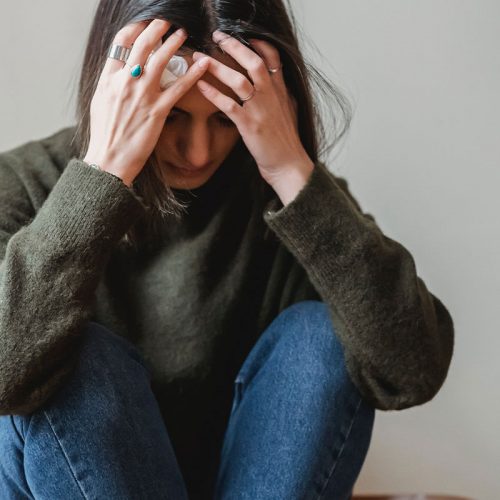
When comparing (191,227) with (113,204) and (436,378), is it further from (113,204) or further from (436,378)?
(436,378)

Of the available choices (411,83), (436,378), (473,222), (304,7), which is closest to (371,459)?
(473,222)

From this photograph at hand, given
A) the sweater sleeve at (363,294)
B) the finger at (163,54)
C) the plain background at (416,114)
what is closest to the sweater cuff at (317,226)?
the sweater sleeve at (363,294)

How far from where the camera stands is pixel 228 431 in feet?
2.99

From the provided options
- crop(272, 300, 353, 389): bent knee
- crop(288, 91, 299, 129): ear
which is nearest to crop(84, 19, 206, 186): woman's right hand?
crop(288, 91, 299, 129): ear

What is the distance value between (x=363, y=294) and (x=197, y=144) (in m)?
0.26

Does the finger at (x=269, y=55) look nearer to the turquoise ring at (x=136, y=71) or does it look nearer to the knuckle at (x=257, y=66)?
the knuckle at (x=257, y=66)

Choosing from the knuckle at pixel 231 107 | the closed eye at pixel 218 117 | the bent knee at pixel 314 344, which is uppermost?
the knuckle at pixel 231 107

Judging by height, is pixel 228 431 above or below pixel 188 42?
below

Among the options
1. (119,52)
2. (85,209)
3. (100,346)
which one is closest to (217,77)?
(119,52)

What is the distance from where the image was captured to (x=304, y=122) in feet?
3.10

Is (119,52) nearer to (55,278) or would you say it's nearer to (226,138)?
(226,138)

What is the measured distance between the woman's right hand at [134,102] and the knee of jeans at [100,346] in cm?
17

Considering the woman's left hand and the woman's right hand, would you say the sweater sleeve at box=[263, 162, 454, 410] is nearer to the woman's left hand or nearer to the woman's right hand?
the woman's left hand

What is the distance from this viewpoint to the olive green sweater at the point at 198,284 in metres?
0.75
